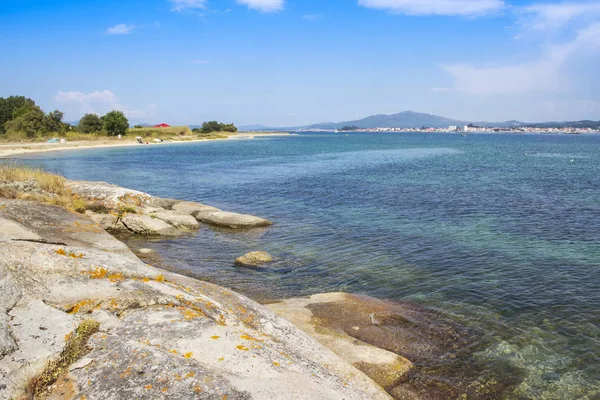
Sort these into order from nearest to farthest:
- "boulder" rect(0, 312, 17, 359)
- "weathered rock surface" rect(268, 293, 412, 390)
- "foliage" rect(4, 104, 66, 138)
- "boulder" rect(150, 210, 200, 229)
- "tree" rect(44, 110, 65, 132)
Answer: "boulder" rect(0, 312, 17, 359) → "weathered rock surface" rect(268, 293, 412, 390) → "boulder" rect(150, 210, 200, 229) → "foliage" rect(4, 104, 66, 138) → "tree" rect(44, 110, 65, 132)

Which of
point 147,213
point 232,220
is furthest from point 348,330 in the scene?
point 147,213

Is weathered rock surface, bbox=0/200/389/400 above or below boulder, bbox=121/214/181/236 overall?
above

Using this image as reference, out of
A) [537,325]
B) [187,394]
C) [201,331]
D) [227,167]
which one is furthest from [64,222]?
[227,167]

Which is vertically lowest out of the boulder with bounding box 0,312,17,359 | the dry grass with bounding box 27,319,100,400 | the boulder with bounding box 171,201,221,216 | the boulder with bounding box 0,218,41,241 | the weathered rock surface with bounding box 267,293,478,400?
the weathered rock surface with bounding box 267,293,478,400

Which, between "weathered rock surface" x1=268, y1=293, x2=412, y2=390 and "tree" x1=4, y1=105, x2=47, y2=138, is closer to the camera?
"weathered rock surface" x1=268, y1=293, x2=412, y2=390

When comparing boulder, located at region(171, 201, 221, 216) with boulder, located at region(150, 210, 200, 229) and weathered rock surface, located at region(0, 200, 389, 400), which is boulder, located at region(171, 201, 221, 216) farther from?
weathered rock surface, located at region(0, 200, 389, 400)

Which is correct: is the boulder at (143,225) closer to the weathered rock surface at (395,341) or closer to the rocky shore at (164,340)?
the rocky shore at (164,340)

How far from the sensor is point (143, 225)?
2581 cm

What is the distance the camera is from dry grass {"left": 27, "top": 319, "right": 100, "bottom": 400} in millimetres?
6207

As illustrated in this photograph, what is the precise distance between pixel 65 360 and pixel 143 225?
20041 mm

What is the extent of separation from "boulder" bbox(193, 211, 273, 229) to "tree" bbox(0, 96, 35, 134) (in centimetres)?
11556

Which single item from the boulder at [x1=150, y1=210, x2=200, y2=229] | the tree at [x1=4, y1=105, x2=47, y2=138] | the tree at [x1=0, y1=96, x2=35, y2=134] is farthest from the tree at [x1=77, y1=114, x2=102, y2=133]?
the boulder at [x1=150, y1=210, x2=200, y2=229]

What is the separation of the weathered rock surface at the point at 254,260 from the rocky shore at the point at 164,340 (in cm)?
671

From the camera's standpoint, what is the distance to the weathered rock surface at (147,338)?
6238mm
